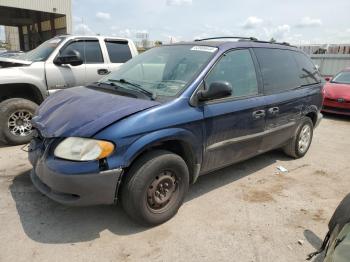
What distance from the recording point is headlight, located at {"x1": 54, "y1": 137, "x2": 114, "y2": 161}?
281cm

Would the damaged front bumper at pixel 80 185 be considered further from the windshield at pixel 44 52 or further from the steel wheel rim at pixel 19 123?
the windshield at pixel 44 52

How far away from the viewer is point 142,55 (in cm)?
450

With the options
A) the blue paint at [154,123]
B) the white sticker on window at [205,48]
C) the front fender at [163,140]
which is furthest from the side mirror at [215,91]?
the white sticker on window at [205,48]

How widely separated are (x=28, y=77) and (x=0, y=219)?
2.93 m

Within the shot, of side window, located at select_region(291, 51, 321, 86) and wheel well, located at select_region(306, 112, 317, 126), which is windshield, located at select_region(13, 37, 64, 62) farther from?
wheel well, located at select_region(306, 112, 317, 126)

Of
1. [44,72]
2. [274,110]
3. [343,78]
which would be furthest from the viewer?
[343,78]

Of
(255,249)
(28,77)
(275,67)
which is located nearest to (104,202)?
(255,249)

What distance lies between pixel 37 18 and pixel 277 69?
27.4 meters

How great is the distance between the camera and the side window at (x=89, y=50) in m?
6.34

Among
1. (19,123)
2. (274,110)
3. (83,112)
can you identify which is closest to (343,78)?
(274,110)

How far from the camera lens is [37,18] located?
27.5 metres

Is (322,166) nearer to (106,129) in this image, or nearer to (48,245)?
(106,129)

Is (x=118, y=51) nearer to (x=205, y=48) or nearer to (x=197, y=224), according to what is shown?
(x=205, y=48)

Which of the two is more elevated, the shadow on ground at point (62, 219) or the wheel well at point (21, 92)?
the wheel well at point (21, 92)
